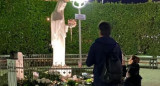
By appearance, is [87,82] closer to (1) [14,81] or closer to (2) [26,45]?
(1) [14,81]

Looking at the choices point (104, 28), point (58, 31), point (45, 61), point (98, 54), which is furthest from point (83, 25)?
point (98, 54)

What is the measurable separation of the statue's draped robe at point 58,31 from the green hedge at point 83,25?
6487mm

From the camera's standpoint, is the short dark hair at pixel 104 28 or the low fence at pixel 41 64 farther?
the low fence at pixel 41 64

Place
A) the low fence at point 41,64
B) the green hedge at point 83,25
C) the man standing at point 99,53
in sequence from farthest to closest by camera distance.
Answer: the green hedge at point 83,25
the low fence at point 41,64
the man standing at point 99,53

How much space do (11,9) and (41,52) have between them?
3.41 m

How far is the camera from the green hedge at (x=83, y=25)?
17938 millimetres

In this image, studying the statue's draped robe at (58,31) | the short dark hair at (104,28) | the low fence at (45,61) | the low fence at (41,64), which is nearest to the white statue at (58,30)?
the statue's draped robe at (58,31)

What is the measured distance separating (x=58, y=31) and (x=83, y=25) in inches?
331

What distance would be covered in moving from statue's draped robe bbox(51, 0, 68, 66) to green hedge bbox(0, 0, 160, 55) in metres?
6.49

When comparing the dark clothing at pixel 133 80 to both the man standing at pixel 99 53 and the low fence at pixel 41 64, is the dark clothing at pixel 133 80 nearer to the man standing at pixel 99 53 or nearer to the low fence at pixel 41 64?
the low fence at pixel 41 64

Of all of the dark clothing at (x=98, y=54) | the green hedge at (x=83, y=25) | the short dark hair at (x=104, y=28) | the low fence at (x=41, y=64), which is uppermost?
the green hedge at (x=83, y=25)

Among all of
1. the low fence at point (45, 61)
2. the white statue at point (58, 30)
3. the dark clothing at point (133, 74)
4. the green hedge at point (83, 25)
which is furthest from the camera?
the green hedge at point (83, 25)

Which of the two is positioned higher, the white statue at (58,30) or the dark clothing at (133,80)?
the white statue at (58,30)

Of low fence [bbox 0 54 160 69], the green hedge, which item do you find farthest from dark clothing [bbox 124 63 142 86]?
the green hedge
